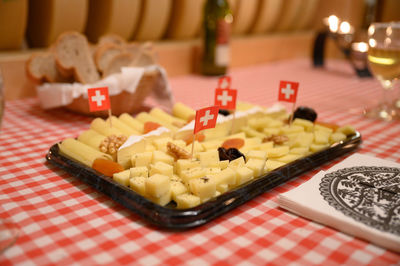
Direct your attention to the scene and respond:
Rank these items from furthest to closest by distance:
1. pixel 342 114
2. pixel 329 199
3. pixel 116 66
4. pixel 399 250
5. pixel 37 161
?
pixel 342 114 → pixel 116 66 → pixel 37 161 → pixel 329 199 → pixel 399 250

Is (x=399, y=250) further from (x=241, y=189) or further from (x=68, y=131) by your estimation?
(x=68, y=131)

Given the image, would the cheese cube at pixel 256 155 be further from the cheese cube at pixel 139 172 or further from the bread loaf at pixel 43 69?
the bread loaf at pixel 43 69

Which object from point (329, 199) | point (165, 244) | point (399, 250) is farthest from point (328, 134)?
point (165, 244)

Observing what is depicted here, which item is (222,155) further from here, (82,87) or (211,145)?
(82,87)

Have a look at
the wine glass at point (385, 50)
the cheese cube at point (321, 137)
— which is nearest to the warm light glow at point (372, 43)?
the wine glass at point (385, 50)

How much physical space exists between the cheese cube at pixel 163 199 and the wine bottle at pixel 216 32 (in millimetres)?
1447

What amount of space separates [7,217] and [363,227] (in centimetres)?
65

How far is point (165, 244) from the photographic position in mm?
666

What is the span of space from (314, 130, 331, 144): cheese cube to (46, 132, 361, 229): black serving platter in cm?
3

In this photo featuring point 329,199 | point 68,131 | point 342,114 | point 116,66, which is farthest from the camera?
point 342,114

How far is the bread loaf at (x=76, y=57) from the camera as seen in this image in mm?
1362

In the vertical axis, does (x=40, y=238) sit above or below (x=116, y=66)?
below

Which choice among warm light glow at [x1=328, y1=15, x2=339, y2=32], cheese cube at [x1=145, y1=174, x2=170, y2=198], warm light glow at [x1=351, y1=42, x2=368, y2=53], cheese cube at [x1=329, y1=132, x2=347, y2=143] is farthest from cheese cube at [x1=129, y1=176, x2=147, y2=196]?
warm light glow at [x1=328, y1=15, x2=339, y2=32]

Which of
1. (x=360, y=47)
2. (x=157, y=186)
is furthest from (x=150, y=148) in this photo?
(x=360, y=47)
